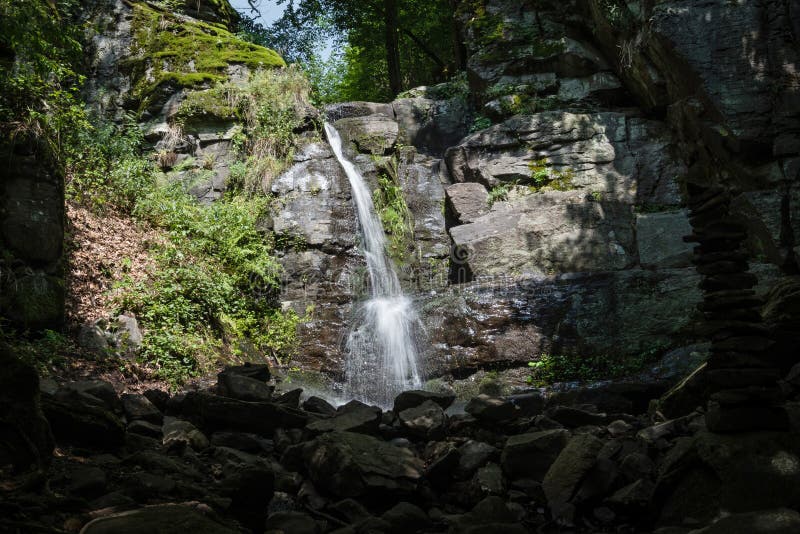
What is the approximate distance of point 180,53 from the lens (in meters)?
15.0

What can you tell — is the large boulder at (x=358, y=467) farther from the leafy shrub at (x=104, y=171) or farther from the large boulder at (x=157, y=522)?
the leafy shrub at (x=104, y=171)

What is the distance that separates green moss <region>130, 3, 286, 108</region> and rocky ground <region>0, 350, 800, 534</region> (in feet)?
33.7

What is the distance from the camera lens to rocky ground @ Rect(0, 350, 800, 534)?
364 cm

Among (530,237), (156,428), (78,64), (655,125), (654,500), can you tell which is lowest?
(654,500)

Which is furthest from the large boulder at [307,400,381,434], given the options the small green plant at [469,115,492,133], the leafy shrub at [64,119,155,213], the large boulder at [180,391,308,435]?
the small green plant at [469,115,492,133]

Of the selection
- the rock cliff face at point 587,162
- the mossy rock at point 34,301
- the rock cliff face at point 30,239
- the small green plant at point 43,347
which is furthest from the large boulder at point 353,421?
the rock cliff face at point 30,239

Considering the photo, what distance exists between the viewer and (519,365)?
9422 millimetres

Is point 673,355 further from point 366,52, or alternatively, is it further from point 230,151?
point 366,52

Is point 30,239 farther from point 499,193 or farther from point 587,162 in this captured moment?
point 587,162

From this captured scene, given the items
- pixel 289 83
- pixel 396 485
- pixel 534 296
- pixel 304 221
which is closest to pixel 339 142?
pixel 289 83

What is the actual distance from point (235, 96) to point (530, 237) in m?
7.96

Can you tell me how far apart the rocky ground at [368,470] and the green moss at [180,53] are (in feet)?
33.7

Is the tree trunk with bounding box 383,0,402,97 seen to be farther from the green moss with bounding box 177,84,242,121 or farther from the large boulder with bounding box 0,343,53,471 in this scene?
the large boulder with bounding box 0,343,53,471

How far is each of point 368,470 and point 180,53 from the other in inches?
529
